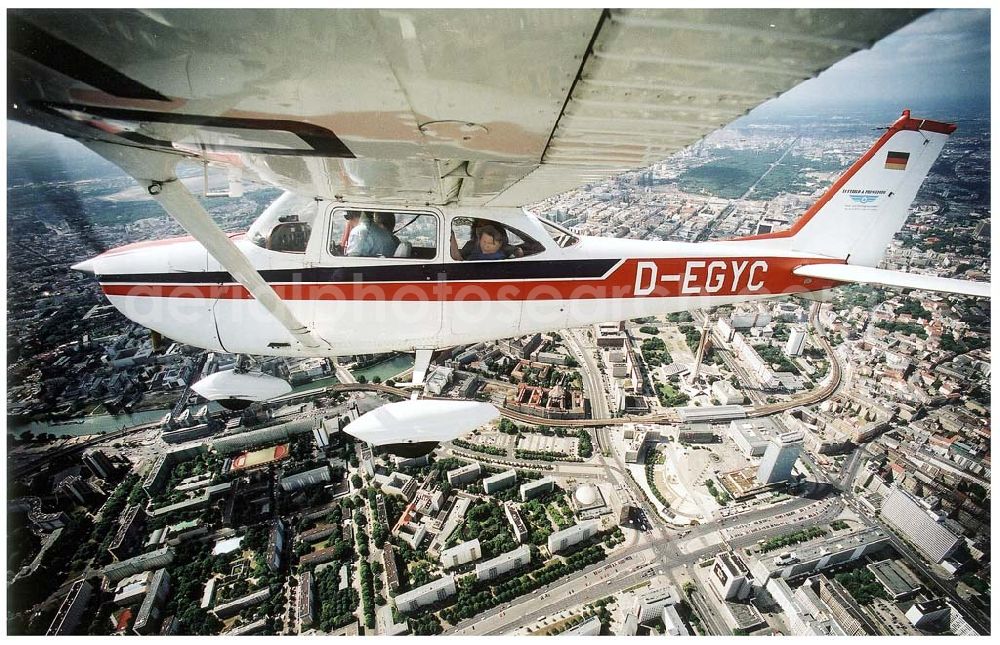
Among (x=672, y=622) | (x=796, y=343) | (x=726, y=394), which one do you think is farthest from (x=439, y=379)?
(x=796, y=343)

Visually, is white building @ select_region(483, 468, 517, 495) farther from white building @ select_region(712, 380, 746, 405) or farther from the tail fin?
the tail fin

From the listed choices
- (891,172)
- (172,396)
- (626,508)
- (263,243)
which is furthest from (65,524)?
(891,172)

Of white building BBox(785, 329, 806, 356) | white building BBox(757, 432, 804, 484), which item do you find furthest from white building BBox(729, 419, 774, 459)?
white building BBox(785, 329, 806, 356)

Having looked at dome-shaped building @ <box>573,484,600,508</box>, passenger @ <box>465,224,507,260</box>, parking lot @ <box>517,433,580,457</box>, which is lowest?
dome-shaped building @ <box>573,484,600,508</box>

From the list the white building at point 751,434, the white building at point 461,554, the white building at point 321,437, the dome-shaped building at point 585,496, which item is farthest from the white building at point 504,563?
the white building at point 751,434

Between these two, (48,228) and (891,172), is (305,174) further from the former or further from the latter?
(48,228)

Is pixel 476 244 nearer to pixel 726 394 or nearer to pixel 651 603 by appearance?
pixel 651 603
